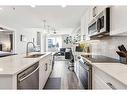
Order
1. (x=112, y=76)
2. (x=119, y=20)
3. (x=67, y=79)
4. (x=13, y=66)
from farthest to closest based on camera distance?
(x=67, y=79) → (x=119, y=20) → (x=13, y=66) → (x=112, y=76)

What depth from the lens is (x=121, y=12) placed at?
1929 millimetres

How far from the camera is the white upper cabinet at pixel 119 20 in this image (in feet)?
5.97

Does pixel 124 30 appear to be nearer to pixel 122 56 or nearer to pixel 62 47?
pixel 122 56

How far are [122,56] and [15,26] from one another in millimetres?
6589

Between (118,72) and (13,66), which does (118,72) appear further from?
(13,66)

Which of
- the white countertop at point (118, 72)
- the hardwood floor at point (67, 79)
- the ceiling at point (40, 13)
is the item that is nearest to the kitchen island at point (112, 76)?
the white countertop at point (118, 72)

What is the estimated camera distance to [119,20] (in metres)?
1.99

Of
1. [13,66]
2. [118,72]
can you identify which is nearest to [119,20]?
[118,72]

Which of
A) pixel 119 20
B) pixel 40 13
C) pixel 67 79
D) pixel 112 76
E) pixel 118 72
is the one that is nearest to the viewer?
pixel 112 76

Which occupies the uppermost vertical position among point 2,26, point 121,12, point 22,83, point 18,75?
point 2,26

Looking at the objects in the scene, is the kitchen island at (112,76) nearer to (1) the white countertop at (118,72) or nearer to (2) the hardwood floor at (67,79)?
(1) the white countertop at (118,72)

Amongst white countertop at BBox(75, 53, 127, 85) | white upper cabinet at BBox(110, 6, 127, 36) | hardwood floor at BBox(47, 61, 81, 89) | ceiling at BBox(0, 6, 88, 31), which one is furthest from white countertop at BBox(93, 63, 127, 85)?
ceiling at BBox(0, 6, 88, 31)
